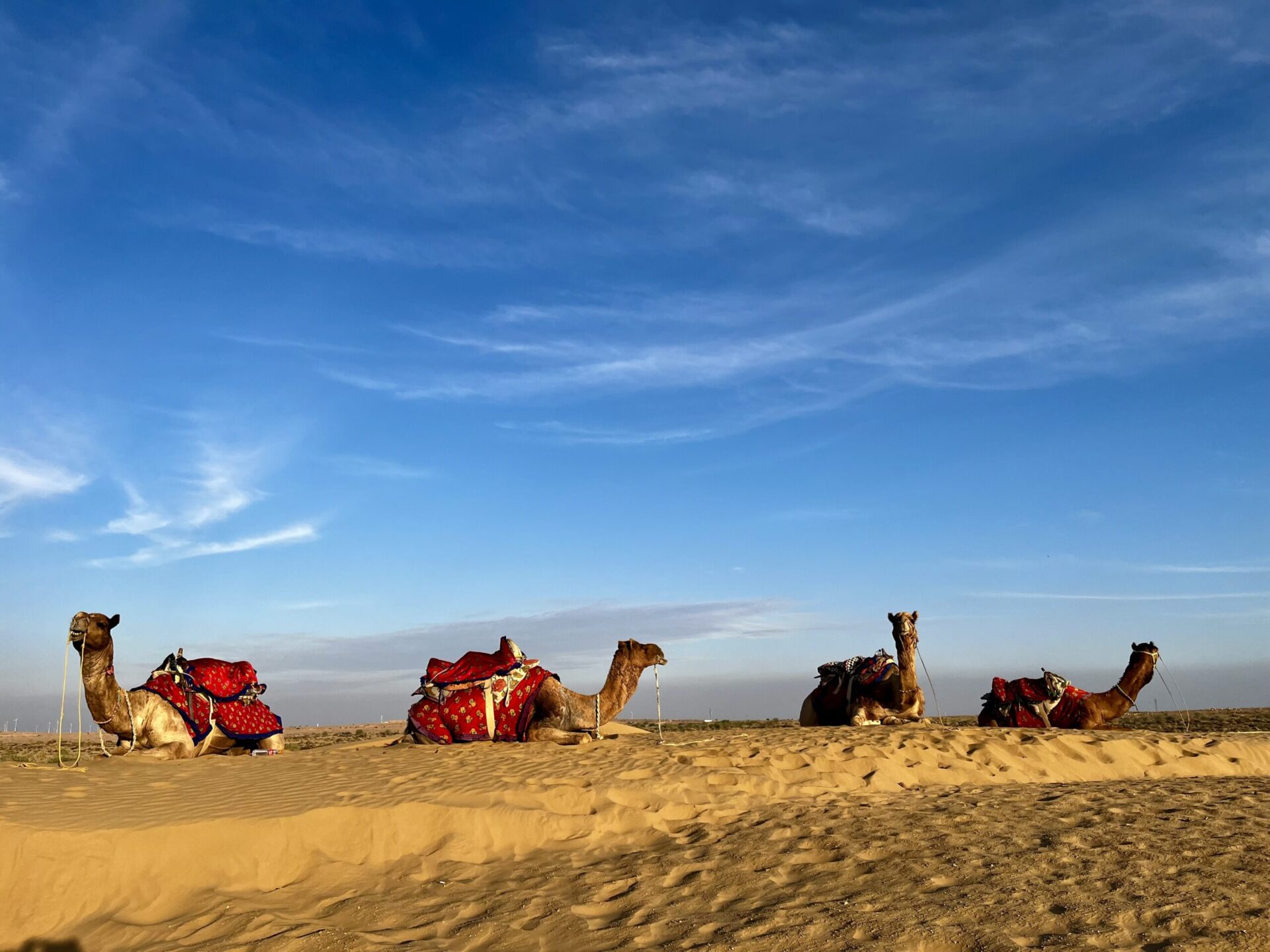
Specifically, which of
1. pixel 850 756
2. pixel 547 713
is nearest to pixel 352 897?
pixel 850 756

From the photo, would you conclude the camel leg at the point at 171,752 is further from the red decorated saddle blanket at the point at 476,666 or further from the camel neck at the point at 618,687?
the camel neck at the point at 618,687

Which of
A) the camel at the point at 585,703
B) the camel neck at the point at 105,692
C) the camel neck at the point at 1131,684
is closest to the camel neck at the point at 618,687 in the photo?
the camel at the point at 585,703

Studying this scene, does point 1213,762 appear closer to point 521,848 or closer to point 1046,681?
point 1046,681

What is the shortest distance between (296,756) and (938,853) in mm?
10295

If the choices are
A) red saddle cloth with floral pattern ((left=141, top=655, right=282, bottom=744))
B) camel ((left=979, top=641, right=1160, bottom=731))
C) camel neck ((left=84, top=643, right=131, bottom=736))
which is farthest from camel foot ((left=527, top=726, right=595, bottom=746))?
camel ((left=979, top=641, right=1160, bottom=731))

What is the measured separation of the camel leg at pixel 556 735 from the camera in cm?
1459

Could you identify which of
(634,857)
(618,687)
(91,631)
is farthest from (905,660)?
(91,631)

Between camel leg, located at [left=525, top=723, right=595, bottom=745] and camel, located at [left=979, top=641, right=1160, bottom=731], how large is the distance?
8314mm

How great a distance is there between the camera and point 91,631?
44.2 feet

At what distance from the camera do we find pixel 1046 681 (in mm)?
18109

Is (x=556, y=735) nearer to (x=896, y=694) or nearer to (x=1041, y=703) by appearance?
(x=896, y=694)

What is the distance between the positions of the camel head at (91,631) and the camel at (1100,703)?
1554 cm

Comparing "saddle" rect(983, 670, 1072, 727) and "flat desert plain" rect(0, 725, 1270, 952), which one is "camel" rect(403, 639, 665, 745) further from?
"saddle" rect(983, 670, 1072, 727)

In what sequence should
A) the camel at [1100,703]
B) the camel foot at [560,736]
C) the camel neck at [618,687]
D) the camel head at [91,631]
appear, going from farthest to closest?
the camel at [1100,703] → the camel neck at [618,687] → the camel foot at [560,736] → the camel head at [91,631]
